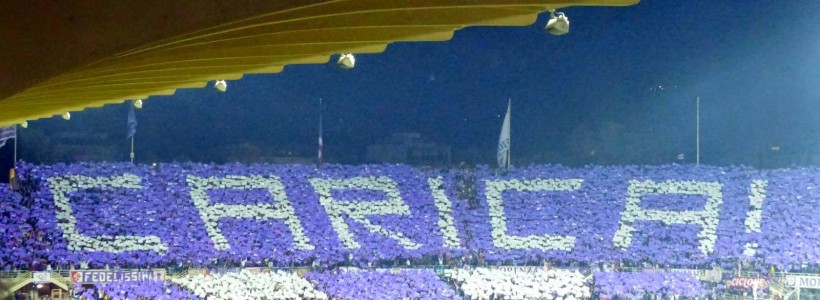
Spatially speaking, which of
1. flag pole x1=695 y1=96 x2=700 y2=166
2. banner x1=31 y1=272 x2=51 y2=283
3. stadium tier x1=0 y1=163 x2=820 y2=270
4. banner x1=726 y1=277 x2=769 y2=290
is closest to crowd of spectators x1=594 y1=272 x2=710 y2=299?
banner x1=726 y1=277 x2=769 y2=290

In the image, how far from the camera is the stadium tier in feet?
71.6

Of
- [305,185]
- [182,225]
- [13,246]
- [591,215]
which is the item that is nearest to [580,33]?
[591,215]

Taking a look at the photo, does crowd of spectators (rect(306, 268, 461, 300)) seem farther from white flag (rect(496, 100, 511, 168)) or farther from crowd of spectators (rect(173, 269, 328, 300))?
white flag (rect(496, 100, 511, 168))

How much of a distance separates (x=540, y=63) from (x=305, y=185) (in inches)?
354

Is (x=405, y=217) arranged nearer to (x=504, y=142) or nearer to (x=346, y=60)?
(x=504, y=142)

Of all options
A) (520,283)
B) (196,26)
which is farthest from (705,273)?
(196,26)

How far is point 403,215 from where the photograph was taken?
24.1 metres

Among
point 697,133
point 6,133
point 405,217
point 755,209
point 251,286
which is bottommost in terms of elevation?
point 251,286

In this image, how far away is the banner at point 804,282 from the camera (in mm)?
20922

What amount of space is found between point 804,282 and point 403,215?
9.74 meters

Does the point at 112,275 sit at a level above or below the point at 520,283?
above

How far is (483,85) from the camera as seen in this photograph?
98.0 ft

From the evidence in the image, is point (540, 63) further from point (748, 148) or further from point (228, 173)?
point (228, 173)

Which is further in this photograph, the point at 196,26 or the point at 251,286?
the point at 251,286
